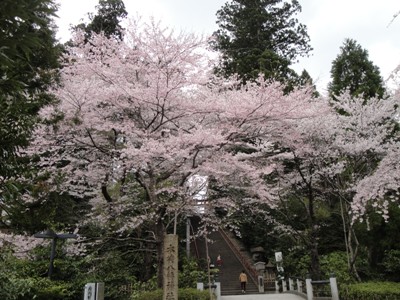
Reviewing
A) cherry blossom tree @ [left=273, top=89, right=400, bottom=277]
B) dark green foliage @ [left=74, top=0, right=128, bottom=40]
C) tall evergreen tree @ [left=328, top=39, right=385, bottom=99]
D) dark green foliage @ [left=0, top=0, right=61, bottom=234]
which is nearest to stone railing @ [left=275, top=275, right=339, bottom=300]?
cherry blossom tree @ [left=273, top=89, right=400, bottom=277]

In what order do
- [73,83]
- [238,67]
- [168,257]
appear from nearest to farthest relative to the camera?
[168,257] → [73,83] → [238,67]

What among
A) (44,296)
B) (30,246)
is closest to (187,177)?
(44,296)

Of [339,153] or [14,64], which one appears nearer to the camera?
[14,64]

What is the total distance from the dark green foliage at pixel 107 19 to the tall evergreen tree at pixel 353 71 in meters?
14.7

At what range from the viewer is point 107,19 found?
22.5m

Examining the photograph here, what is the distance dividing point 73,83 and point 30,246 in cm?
717

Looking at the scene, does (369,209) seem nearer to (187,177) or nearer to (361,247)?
(361,247)

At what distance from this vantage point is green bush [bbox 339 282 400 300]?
944 centimetres

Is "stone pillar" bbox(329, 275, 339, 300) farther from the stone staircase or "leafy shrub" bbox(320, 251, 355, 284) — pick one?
the stone staircase

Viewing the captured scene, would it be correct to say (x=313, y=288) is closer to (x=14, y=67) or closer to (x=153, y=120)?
(x=153, y=120)

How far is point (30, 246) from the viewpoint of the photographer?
523 inches

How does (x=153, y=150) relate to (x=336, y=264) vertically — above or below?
above

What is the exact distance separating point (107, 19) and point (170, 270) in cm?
1904

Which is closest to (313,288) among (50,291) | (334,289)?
(334,289)
